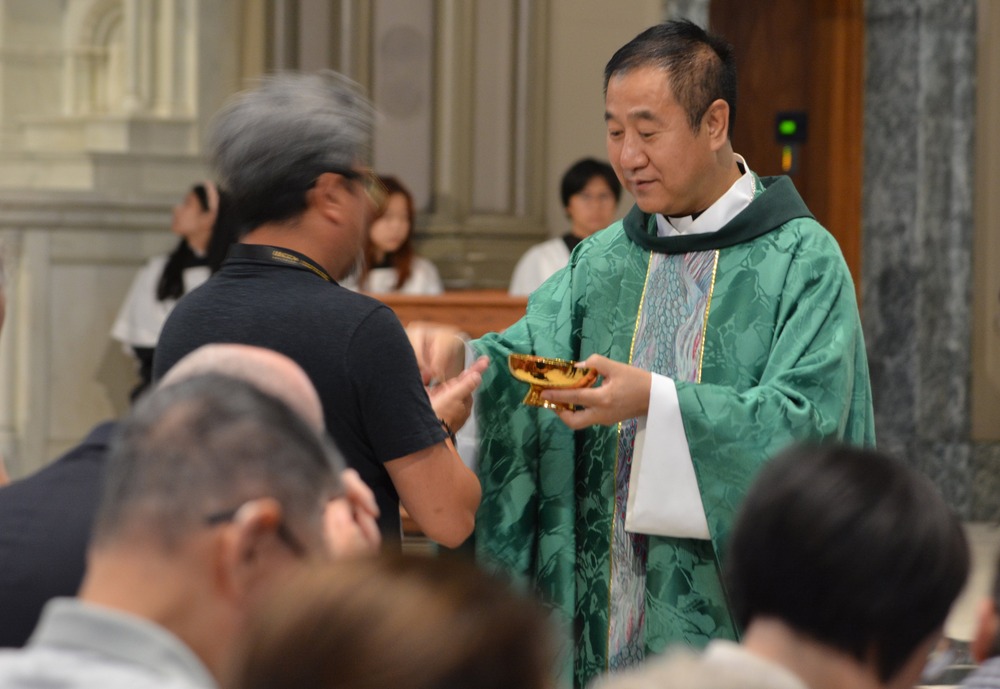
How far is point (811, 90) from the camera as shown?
938 cm

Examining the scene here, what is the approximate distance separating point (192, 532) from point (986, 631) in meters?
0.92

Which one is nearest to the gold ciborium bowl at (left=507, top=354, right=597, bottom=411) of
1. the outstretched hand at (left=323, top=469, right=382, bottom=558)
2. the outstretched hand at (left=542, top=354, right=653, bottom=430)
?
the outstretched hand at (left=542, top=354, right=653, bottom=430)

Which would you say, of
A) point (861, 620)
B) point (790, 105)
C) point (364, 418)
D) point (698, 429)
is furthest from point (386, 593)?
point (790, 105)

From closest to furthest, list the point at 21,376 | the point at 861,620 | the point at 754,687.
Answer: the point at 754,687 → the point at 861,620 → the point at 21,376

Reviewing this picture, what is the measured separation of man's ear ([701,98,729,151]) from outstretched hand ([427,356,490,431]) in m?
0.59

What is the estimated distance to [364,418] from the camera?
7.71 ft

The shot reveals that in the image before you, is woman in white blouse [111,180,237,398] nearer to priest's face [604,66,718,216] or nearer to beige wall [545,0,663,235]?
beige wall [545,0,663,235]

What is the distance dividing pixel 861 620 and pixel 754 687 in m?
0.17

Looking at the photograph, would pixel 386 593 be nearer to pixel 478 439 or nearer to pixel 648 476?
pixel 648 476

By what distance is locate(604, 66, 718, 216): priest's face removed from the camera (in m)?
2.87

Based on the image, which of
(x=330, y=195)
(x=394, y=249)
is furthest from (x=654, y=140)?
(x=394, y=249)

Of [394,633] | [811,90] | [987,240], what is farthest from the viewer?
[811,90]

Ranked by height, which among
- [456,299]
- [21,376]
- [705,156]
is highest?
[705,156]

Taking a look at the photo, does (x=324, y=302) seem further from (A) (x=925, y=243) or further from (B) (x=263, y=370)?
(A) (x=925, y=243)
